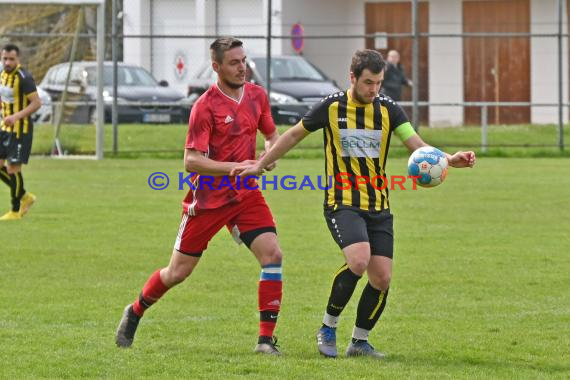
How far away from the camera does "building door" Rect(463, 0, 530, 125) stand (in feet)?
98.0

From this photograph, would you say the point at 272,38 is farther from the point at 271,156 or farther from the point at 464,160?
the point at 464,160

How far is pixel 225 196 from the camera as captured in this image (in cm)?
711

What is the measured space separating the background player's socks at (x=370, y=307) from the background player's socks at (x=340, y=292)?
9cm

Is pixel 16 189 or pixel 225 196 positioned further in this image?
pixel 16 189

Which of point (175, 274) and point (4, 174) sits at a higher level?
point (4, 174)

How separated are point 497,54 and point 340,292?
77.9 feet

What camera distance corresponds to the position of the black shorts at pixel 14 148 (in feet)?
46.8

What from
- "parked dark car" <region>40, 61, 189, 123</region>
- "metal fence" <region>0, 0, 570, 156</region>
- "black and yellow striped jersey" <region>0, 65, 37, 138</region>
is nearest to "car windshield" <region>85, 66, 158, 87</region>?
"parked dark car" <region>40, 61, 189, 123</region>

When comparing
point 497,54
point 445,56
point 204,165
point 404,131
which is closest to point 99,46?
point 445,56

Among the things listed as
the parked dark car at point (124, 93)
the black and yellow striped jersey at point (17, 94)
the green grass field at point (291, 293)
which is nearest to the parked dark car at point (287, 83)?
the parked dark car at point (124, 93)

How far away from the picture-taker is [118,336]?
7230mm

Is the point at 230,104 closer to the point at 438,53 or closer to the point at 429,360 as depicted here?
the point at 429,360

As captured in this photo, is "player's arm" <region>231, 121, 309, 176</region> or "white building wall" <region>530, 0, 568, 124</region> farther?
"white building wall" <region>530, 0, 568, 124</region>

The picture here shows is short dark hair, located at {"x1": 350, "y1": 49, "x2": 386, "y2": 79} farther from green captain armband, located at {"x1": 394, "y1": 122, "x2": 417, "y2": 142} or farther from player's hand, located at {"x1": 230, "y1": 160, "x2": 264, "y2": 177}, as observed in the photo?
player's hand, located at {"x1": 230, "y1": 160, "x2": 264, "y2": 177}
